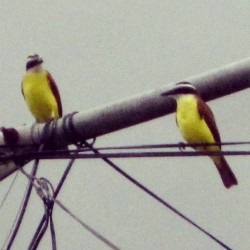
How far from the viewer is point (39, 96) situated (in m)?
Answer: 9.16

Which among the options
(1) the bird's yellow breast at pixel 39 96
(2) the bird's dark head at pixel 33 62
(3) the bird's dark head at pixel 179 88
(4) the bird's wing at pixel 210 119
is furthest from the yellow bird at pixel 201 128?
(2) the bird's dark head at pixel 33 62

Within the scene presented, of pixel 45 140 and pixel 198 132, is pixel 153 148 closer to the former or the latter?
pixel 45 140

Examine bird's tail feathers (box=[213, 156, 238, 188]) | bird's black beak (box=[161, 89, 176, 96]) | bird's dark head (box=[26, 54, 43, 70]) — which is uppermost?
bird's dark head (box=[26, 54, 43, 70])

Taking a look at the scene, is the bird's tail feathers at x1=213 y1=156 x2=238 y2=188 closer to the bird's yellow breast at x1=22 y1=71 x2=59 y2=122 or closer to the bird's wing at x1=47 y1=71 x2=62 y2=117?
the bird's yellow breast at x1=22 y1=71 x2=59 y2=122

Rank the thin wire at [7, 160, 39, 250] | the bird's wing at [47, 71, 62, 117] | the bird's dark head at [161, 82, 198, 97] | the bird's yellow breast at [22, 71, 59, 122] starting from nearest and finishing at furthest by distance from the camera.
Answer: the bird's dark head at [161, 82, 198, 97]
the thin wire at [7, 160, 39, 250]
the bird's yellow breast at [22, 71, 59, 122]
the bird's wing at [47, 71, 62, 117]

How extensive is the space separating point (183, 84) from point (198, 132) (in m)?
2.20

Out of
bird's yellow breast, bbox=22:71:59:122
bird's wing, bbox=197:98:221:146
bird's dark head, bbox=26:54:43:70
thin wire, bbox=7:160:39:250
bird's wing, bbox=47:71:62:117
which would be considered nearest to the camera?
thin wire, bbox=7:160:39:250

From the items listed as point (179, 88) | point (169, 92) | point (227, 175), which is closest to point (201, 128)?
point (227, 175)

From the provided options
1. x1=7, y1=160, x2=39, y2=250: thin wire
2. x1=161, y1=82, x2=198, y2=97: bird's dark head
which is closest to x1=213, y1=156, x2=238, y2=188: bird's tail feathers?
x1=161, y1=82, x2=198, y2=97: bird's dark head

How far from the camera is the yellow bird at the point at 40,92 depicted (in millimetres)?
8891

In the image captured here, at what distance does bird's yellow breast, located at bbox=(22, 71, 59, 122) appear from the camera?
886cm

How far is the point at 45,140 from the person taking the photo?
6.10m

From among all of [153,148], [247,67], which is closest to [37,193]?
[153,148]

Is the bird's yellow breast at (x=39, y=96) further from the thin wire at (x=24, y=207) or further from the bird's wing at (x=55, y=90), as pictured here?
the thin wire at (x=24, y=207)
